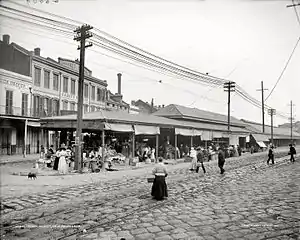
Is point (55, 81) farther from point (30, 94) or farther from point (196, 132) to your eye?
point (196, 132)

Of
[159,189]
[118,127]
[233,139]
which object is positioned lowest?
[159,189]

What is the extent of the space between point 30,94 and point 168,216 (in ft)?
82.0

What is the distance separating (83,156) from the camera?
18.3m

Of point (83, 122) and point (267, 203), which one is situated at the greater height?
point (83, 122)

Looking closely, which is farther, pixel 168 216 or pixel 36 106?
pixel 36 106

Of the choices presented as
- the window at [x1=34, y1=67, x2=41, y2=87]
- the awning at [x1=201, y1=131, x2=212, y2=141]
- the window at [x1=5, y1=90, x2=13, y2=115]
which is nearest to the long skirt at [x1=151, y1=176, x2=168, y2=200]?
the window at [x1=5, y1=90, x2=13, y2=115]

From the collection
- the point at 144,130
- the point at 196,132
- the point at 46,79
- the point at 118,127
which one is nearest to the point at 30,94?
the point at 46,79

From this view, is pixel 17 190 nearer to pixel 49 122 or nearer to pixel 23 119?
pixel 49 122

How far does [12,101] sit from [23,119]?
75.2 inches

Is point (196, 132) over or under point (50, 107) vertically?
under

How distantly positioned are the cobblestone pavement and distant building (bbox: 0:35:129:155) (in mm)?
14890

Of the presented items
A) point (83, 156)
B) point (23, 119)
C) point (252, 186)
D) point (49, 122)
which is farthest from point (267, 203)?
point (23, 119)

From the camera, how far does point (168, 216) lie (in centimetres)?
747

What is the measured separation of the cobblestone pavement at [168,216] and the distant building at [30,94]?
14.9 meters
